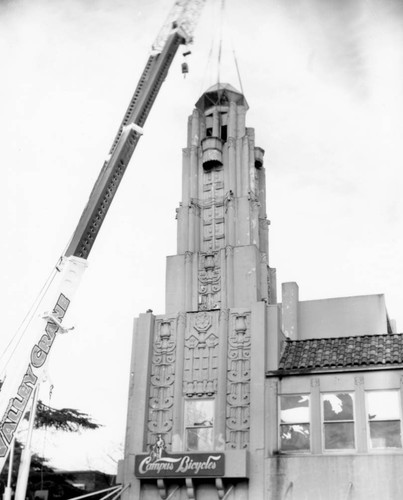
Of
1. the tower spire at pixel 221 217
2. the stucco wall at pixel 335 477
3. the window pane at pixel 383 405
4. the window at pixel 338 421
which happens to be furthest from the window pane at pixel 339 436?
the tower spire at pixel 221 217

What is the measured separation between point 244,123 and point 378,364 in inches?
552

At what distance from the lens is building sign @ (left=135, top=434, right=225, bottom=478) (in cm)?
2406

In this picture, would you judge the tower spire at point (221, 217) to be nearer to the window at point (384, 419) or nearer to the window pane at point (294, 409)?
the window pane at point (294, 409)

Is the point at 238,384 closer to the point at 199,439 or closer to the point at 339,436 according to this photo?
the point at 199,439

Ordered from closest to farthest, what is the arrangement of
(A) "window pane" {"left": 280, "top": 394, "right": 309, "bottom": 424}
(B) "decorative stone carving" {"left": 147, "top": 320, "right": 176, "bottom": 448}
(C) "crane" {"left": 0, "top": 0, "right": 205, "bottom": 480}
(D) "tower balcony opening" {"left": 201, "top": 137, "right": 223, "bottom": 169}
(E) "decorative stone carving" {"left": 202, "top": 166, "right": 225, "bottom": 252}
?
(C) "crane" {"left": 0, "top": 0, "right": 205, "bottom": 480} < (A) "window pane" {"left": 280, "top": 394, "right": 309, "bottom": 424} < (B) "decorative stone carving" {"left": 147, "top": 320, "right": 176, "bottom": 448} < (E) "decorative stone carving" {"left": 202, "top": 166, "right": 225, "bottom": 252} < (D) "tower balcony opening" {"left": 201, "top": 137, "right": 223, "bottom": 169}

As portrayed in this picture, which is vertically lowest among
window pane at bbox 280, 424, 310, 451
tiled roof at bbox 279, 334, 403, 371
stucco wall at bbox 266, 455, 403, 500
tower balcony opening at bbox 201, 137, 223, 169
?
stucco wall at bbox 266, 455, 403, 500

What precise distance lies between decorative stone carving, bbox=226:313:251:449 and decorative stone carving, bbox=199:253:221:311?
69.7 inches

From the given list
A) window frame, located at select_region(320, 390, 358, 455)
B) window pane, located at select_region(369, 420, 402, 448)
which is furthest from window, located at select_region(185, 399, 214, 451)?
window pane, located at select_region(369, 420, 402, 448)

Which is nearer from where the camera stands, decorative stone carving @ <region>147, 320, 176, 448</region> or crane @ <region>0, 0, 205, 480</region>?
crane @ <region>0, 0, 205, 480</region>

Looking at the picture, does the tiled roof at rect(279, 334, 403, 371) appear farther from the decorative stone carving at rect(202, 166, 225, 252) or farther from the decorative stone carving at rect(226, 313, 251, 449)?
the decorative stone carving at rect(202, 166, 225, 252)

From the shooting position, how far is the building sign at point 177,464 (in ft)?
78.9

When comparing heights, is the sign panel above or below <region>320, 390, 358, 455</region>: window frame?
below

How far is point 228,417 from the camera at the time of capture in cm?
2548

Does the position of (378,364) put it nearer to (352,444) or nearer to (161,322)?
(352,444)
